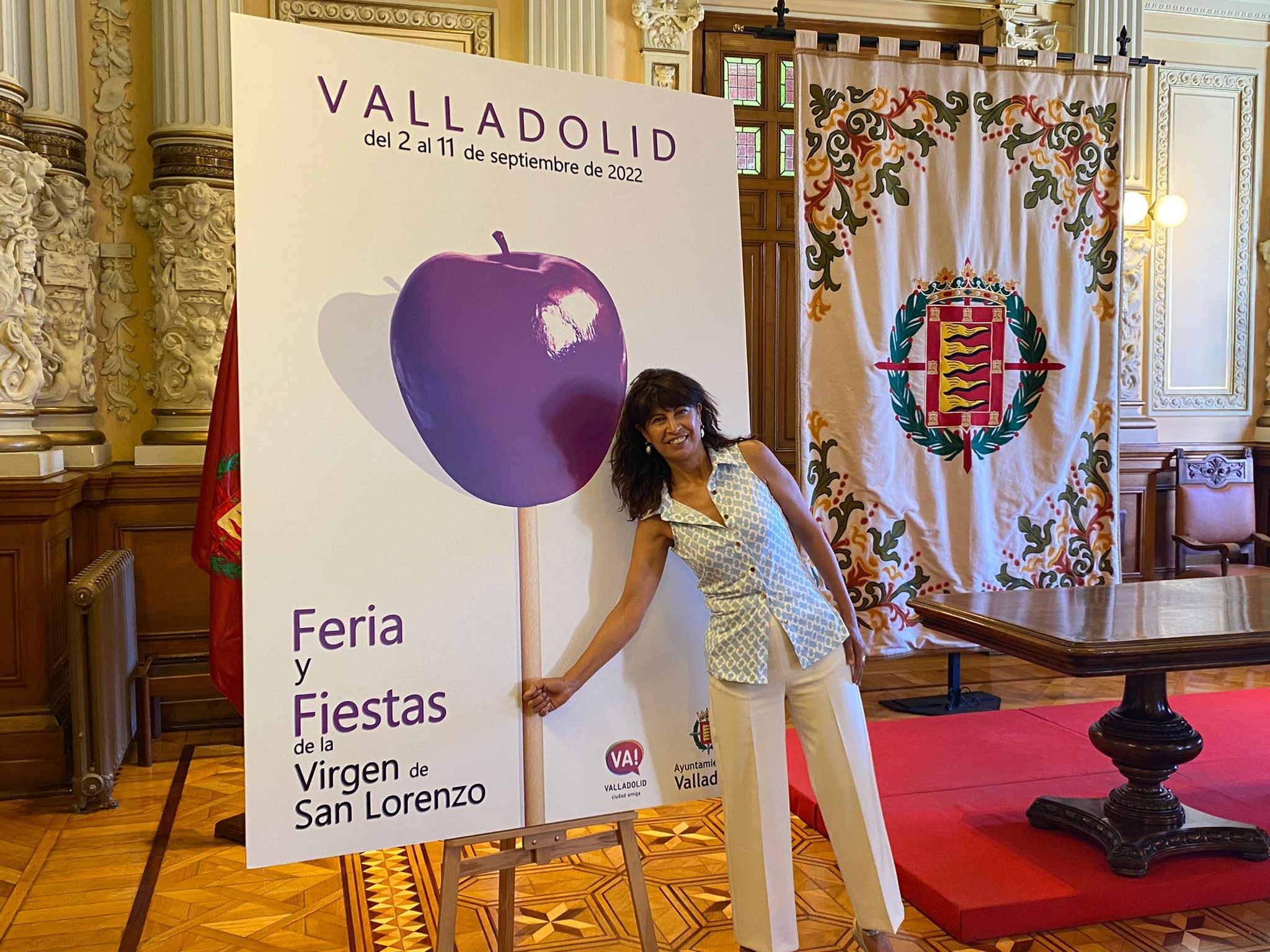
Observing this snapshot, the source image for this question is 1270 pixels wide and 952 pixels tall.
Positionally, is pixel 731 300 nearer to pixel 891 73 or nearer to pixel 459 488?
pixel 459 488

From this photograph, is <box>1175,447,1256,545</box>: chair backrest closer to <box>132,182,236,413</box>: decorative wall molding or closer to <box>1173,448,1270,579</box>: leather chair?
<box>1173,448,1270,579</box>: leather chair

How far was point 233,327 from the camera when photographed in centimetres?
337

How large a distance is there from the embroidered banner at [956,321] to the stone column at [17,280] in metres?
2.98

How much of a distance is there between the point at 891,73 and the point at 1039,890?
330 centimetres

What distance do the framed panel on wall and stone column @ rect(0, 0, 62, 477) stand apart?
1.28 meters

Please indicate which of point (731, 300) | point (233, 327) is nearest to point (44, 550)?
point (233, 327)

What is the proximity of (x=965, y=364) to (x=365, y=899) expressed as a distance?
3.25m

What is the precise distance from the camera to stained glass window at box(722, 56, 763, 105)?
19.7 feet

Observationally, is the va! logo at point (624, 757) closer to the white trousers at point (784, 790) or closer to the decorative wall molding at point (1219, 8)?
the white trousers at point (784, 790)

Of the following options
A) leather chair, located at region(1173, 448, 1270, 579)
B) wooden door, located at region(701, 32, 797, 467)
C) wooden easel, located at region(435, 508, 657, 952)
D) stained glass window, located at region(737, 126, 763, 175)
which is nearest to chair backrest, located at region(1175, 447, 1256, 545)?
leather chair, located at region(1173, 448, 1270, 579)

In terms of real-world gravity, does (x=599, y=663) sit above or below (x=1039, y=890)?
above

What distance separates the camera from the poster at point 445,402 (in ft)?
6.74

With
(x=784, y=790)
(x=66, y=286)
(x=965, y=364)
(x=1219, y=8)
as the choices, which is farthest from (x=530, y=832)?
(x=1219, y=8)

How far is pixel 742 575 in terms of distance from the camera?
2506mm
